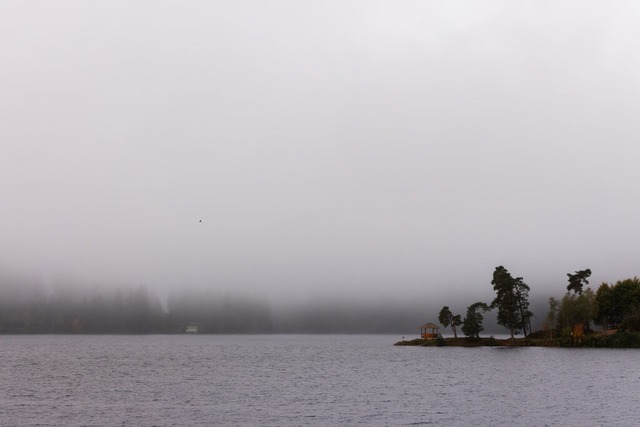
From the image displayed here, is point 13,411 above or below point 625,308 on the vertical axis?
below

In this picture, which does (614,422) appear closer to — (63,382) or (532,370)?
(532,370)

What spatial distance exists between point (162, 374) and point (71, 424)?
5945cm

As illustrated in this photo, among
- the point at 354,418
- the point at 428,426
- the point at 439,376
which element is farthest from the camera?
the point at 439,376

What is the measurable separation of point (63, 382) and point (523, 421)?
78521mm

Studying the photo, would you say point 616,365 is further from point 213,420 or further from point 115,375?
point 115,375

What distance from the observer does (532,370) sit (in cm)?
11956

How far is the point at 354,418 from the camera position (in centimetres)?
6656

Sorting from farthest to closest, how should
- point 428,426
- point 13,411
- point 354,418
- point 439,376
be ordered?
1. point 439,376
2. point 13,411
3. point 354,418
4. point 428,426

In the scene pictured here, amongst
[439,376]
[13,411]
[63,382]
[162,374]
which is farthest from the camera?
[162,374]

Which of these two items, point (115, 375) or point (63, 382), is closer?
point (63, 382)

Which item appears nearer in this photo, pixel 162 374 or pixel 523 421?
pixel 523 421

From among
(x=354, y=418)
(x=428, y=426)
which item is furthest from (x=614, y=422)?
(x=354, y=418)

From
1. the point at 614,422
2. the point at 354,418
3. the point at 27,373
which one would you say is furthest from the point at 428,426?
the point at 27,373

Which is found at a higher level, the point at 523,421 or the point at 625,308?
the point at 625,308
